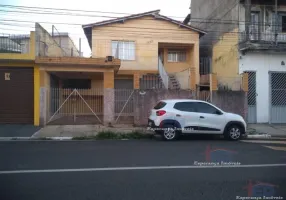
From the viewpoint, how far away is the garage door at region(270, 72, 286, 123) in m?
17.8

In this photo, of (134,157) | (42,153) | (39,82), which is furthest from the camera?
(39,82)

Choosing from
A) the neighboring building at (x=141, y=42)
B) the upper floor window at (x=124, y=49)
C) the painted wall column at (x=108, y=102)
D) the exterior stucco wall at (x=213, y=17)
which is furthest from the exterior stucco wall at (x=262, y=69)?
the painted wall column at (x=108, y=102)

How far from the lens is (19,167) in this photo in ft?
21.9

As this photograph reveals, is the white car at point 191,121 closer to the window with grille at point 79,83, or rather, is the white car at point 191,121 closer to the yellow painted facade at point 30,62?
the yellow painted facade at point 30,62

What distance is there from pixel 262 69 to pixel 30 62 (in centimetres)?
1380

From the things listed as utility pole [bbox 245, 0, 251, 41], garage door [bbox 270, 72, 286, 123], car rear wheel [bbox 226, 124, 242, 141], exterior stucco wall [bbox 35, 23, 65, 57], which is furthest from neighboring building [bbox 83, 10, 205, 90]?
car rear wheel [bbox 226, 124, 242, 141]

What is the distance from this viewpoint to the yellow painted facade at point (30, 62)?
48.6 ft

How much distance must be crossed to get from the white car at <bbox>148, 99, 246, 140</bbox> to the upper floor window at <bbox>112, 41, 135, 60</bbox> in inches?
398

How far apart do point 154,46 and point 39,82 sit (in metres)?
9.21

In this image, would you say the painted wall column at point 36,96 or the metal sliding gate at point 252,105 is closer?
the painted wall column at point 36,96

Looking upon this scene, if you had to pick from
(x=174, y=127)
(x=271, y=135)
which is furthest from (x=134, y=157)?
(x=271, y=135)

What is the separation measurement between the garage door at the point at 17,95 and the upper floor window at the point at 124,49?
7114 mm

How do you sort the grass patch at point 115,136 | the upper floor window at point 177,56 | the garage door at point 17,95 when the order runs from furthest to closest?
1. the upper floor window at point 177,56
2. the garage door at point 17,95
3. the grass patch at point 115,136

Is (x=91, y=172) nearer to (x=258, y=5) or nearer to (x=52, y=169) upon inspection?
(x=52, y=169)
